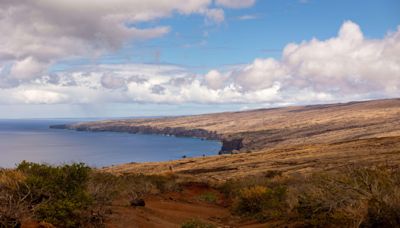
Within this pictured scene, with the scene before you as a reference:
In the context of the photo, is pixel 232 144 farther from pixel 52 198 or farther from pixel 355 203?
pixel 355 203

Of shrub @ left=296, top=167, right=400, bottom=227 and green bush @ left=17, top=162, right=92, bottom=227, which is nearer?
shrub @ left=296, top=167, right=400, bottom=227

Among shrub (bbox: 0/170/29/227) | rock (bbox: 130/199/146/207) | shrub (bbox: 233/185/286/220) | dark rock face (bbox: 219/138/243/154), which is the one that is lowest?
dark rock face (bbox: 219/138/243/154)

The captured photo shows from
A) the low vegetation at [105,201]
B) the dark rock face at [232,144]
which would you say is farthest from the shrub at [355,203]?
the dark rock face at [232,144]

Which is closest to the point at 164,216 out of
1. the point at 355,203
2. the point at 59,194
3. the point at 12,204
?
the point at 59,194

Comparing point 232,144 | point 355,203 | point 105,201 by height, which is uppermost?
point 355,203

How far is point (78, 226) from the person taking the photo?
11.0m

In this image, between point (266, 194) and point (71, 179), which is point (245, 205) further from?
point (71, 179)

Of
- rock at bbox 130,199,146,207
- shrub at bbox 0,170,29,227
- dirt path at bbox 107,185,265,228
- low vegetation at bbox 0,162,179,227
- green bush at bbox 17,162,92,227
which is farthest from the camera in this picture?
rock at bbox 130,199,146,207

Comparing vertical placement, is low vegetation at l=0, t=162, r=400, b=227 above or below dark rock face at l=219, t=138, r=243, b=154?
above

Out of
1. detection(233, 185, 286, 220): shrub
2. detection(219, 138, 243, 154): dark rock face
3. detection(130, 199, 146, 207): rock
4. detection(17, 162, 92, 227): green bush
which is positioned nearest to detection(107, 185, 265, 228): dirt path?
detection(130, 199, 146, 207): rock

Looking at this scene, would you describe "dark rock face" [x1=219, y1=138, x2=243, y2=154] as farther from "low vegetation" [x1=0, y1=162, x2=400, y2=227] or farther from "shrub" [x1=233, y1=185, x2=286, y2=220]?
"low vegetation" [x1=0, y1=162, x2=400, y2=227]

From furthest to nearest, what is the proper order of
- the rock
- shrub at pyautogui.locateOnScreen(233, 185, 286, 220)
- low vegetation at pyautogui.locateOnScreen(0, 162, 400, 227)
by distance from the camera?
shrub at pyautogui.locateOnScreen(233, 185, 286, 220)
the rock
low vegetation at pyautogui.locateOnScreen(0, 162, 400, 227)

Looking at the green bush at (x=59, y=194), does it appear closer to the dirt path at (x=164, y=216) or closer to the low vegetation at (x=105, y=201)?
the low vegetation at (x=105, y=201)

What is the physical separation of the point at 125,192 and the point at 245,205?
5.45m
